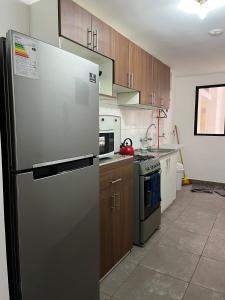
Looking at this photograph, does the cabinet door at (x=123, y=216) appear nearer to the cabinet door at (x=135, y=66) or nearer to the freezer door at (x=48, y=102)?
the freezer door at (x=48, y=102)

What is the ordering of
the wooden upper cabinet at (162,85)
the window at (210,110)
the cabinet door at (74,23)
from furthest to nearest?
the window at (210,110)
the wooden upper cabinet at (162,85)
the cabinet door at (74,23)

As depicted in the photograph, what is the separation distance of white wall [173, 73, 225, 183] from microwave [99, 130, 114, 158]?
3458 mm

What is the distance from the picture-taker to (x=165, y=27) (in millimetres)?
2605

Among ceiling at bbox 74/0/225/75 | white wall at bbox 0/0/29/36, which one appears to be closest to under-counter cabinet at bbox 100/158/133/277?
white wall at bbox 0/0/29/36

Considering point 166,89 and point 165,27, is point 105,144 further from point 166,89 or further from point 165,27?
point 166,89

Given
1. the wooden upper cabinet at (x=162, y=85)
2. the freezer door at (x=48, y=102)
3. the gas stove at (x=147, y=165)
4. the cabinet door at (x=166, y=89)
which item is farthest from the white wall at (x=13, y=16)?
the cabinet door at (x=166, y=89)

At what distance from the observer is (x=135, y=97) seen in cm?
304

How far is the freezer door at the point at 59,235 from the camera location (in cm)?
111

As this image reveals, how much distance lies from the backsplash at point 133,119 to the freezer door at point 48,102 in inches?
57.5

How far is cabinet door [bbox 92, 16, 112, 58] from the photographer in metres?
2.04

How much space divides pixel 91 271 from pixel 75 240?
34 centimetres

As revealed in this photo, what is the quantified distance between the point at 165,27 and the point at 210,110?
9.90ft

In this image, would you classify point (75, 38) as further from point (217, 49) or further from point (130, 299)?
point (217, 49)

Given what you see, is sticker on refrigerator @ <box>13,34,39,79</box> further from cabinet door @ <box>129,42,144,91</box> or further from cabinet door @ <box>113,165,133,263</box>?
cabinet door @ <box>129,42,144,91</box>
